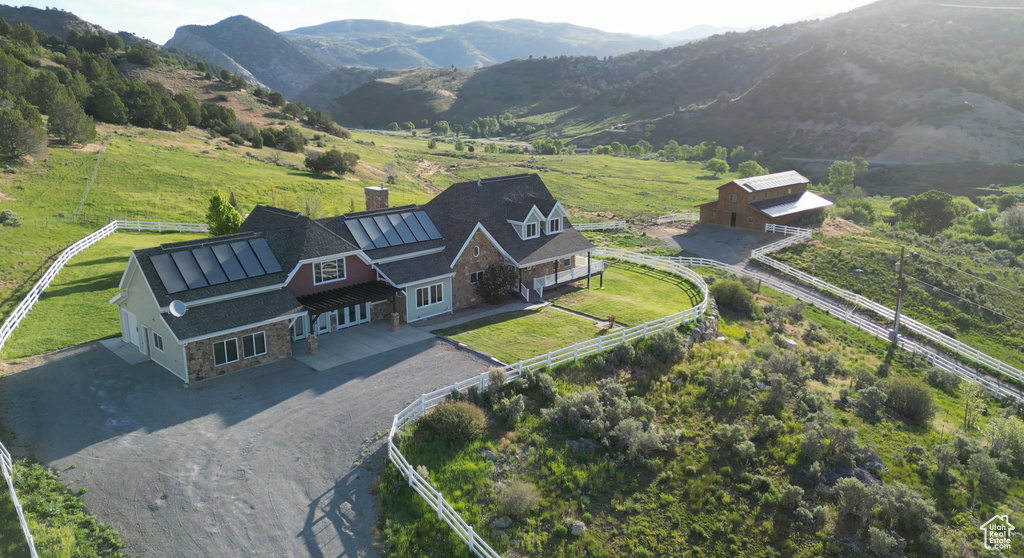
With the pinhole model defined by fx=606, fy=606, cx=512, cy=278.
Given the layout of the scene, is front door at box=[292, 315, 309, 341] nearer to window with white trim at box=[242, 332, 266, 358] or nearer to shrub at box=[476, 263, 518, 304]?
window with white trim at box=[242, 332, 266, 358]

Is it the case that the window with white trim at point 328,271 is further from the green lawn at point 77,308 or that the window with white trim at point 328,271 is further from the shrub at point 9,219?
the shrub at point 9,219

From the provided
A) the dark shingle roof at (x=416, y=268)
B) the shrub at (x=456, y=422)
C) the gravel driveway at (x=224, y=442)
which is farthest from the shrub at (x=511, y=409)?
the dark shingle roof at (x=416, y=268)

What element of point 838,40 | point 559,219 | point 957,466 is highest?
point 838,40

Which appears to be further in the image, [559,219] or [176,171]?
[176,171]

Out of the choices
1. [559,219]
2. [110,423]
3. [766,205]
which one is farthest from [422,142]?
[110,423]

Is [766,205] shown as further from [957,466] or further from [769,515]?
[769,515]

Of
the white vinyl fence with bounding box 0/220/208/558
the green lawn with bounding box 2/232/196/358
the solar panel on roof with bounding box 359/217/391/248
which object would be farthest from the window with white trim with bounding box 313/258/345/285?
the white vinyl fence with bounding box 0/220/208/558

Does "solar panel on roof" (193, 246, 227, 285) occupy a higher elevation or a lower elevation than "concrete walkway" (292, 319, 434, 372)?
higher
